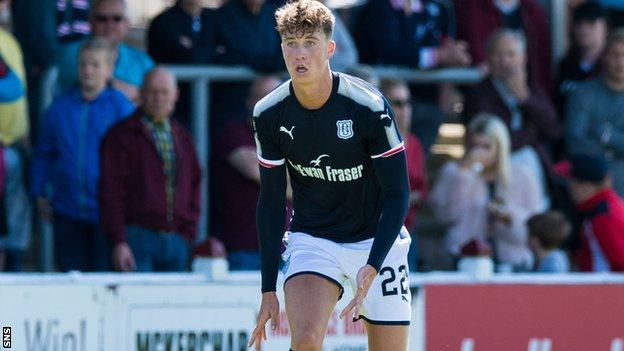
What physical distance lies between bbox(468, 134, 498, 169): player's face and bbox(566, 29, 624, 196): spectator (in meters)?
0.90

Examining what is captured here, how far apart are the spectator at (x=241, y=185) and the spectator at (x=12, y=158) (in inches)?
54.0

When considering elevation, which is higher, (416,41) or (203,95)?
(416,41)

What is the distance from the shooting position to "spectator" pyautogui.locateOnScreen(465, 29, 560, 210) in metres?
10.9

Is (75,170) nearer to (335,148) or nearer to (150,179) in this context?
(150,179)

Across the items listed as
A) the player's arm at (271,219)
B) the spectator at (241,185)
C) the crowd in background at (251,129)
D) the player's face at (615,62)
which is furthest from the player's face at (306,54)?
the player's face at (615,62)

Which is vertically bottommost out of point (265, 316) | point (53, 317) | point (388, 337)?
point (53, 317)

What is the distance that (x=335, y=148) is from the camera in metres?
6.88

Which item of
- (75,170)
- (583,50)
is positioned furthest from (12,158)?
(583,50)

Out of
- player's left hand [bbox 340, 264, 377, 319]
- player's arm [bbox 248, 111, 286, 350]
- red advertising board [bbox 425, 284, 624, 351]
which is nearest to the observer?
player's left hand [bbox 340, 264, 377, 319]

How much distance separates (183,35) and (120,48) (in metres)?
0.49

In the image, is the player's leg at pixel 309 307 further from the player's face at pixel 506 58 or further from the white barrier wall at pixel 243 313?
the player's face at pixel 506 58

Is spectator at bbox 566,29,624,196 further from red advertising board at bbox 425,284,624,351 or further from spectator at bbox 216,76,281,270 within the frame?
spectator at bbox 216,76,281,270

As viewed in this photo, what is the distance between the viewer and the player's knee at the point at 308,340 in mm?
6570

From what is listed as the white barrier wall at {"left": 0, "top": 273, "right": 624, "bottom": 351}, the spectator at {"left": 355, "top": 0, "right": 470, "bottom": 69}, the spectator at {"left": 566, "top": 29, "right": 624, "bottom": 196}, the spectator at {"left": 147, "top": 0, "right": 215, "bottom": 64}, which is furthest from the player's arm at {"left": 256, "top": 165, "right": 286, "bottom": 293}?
the spectator at {"left": 566, "top": 29, "right": 624, "bottom": 196}
